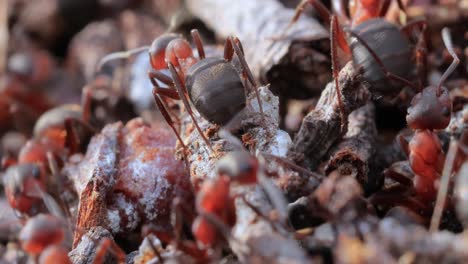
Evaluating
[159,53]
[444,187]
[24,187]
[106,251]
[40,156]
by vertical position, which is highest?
[159,53]

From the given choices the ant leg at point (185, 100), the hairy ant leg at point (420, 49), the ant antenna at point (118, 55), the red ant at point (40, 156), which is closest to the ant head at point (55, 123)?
the red ant at point (40, 156)

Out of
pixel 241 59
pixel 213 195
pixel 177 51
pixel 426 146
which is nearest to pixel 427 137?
pixel 426 146

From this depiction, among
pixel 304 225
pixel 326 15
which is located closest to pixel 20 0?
pixel 326 15

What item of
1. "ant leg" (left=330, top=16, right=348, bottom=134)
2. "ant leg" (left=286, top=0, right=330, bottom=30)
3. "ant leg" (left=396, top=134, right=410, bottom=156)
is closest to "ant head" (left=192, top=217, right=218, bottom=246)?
"ant leg" (left=330, top=16, right=348, bottom=134)

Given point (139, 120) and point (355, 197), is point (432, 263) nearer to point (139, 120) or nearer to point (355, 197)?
point (355, 197)

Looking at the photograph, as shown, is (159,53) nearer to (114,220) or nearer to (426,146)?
(114,220)

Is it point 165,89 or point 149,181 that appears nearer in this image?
point 149,181
